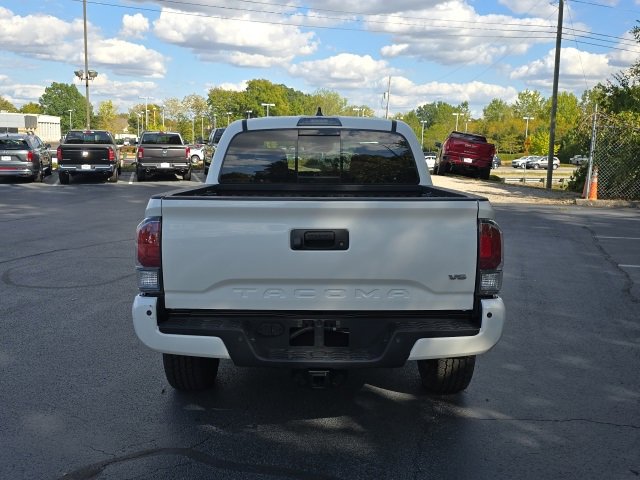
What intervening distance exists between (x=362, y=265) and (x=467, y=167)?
25116 mm

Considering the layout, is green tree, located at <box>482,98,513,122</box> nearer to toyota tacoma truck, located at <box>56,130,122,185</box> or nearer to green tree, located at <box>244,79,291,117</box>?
green tree, located at <box>244,79,291,117</box>

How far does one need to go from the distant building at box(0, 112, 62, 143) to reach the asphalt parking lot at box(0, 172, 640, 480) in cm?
7375

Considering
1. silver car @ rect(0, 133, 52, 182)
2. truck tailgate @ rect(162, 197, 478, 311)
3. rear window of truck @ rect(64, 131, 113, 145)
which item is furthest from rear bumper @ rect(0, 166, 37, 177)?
truck tailgate @ rect(162, 197, 478, 311)

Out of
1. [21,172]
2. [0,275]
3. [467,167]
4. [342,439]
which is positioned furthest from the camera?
[467,167]

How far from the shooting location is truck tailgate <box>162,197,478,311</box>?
3549 mm

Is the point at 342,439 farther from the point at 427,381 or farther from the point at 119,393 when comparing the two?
the point at 119,393

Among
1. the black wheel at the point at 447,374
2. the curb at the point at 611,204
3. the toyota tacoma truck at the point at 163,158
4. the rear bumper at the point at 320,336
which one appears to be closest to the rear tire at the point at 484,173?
the curb at the point at 611,204

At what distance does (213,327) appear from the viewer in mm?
3623

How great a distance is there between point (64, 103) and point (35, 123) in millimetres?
90686

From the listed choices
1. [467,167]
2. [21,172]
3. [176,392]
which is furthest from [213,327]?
[467,167]

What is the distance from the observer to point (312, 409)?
4.32 m

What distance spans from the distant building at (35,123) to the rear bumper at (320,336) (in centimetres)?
7587

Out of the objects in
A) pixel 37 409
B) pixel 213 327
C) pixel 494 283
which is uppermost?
pixel 494 283

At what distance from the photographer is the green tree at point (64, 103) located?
520 feet
